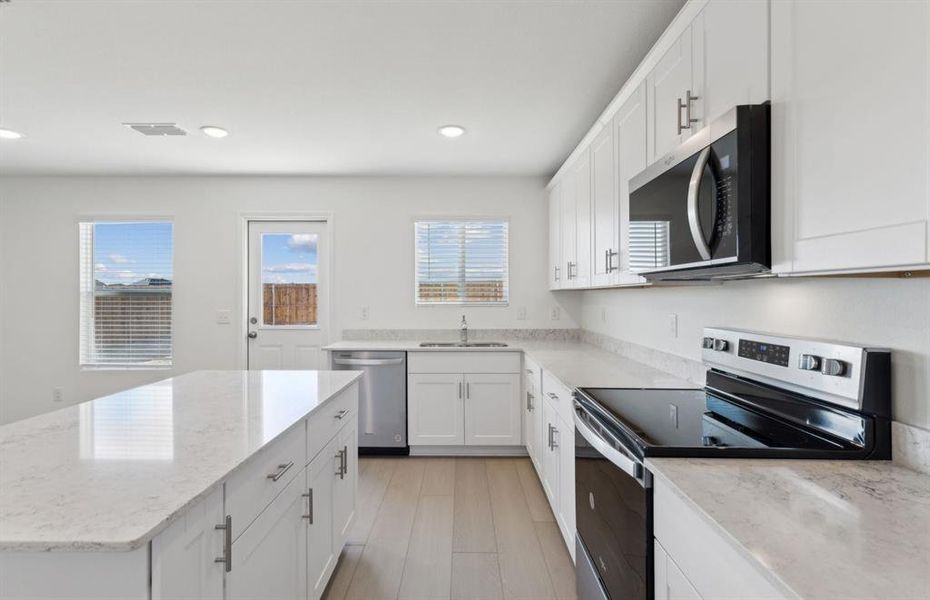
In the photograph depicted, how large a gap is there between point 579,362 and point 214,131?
2852 millimetres

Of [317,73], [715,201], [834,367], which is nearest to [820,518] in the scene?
[834,367]

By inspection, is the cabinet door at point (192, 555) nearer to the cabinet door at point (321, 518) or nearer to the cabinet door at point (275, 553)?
the cabinet door at point (275, 553)

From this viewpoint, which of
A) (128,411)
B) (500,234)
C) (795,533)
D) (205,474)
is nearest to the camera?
(795,533)

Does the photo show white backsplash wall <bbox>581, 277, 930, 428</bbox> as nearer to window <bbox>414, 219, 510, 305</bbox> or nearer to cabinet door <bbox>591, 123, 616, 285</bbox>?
cabinet door <bbox>591, 123, 616, 285</bbox>

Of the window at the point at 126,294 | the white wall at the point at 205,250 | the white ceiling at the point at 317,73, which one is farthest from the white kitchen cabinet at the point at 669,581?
the window at the point at 126,294

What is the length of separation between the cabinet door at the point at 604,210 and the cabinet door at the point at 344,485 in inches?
59.6

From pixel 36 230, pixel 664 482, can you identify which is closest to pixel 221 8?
pixel 664 482

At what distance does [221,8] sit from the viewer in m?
1.80

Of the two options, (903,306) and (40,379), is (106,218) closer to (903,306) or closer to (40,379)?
(40,379)

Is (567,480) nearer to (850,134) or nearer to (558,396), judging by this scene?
(558,396)

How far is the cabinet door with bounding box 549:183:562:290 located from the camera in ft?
11.8

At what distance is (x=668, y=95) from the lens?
165 cm

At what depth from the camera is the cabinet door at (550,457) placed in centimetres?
240

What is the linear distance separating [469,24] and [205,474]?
6.14 ft
